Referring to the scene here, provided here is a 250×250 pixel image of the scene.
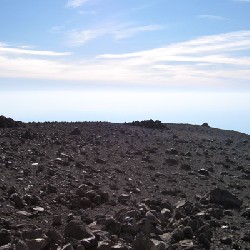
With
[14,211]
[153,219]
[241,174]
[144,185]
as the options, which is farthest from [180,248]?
[241,174]

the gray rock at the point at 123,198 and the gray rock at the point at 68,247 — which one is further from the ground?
the gray rock at the point at 123,198

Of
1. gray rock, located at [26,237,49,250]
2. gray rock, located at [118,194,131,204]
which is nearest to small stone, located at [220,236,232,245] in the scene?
gray rock, located at [118,194,131,204]

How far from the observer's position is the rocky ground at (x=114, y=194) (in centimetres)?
706

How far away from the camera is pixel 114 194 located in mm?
10523

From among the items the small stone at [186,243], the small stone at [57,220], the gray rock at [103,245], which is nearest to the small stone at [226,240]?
the small stone at [186,243]

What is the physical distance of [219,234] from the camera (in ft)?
28.1

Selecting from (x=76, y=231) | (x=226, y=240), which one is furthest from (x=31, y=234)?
(x=226, y=240)

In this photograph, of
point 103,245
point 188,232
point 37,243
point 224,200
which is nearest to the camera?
point 37,243

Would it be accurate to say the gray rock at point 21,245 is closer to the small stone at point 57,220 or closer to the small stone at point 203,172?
the small stone at point 57,220

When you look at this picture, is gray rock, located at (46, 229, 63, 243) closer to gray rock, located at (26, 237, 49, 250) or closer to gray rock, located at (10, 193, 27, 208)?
gray rock, located at (26, 237, 49, 250)

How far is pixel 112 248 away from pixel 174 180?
7067 mm

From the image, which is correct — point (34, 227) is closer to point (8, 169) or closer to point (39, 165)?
point (8, 169)

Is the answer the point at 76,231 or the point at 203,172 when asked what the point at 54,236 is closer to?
the point at 76,231

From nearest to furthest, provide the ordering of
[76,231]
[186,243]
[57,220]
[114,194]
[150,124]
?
[76,231] → [57,220] → [186,243] → [114,194] → [150,124]
